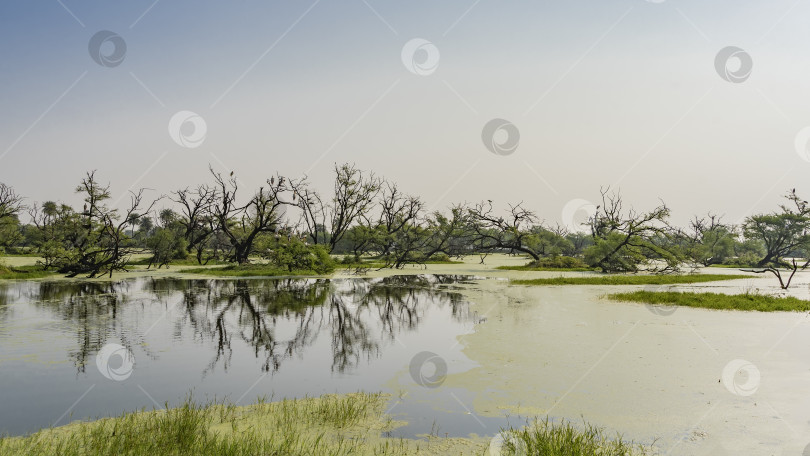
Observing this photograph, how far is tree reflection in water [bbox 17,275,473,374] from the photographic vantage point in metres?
12.0

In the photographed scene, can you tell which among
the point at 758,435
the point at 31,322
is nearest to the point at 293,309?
the point at 31,322

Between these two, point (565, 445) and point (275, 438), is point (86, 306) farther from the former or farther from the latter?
point (565, 445)

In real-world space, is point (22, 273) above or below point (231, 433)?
above

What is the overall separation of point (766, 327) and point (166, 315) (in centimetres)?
1827

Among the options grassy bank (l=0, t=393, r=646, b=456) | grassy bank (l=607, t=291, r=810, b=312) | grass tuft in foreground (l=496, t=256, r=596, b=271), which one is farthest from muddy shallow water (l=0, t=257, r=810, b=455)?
grass tuft in foreground (l=496, t=256, r=596, b=271)

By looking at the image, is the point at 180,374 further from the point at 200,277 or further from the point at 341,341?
the point at 200,277

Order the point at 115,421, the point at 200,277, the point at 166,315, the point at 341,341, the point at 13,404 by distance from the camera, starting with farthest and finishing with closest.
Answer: the point at 200,277, the point at 166,315, the point at 341,341, the point at 13,404, the point at 115,421

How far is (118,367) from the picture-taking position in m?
9.83
